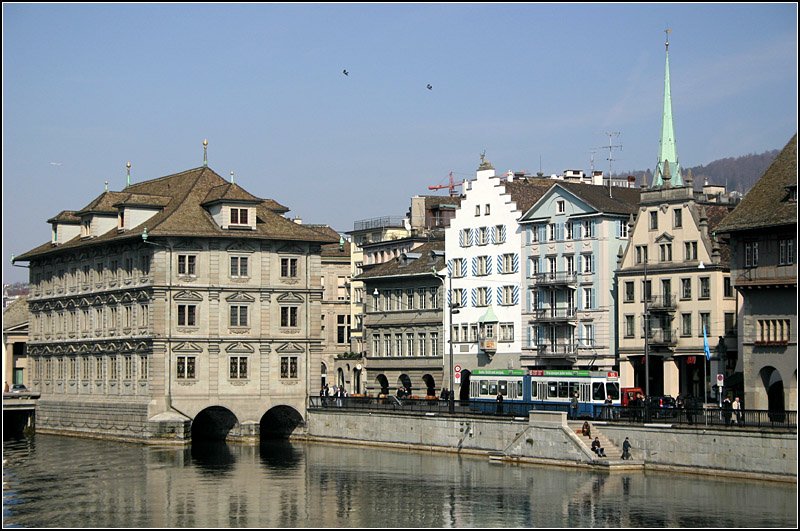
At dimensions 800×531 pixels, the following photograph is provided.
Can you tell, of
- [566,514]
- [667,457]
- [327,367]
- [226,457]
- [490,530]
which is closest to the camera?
[490,530]

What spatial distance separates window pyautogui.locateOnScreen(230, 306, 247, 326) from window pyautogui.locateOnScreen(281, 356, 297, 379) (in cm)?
365

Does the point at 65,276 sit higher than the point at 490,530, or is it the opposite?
the point at 65,276

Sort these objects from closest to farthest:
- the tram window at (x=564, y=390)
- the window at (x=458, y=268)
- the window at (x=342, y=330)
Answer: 1. the tram window at (x=564, y=390)
2. the window at (x=458, y=268)
3. the window at (x=342, y=330)

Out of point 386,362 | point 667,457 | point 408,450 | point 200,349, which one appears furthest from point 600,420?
point 386,362

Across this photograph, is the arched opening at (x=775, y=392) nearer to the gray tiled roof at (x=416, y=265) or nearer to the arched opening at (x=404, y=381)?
the gray tiled roof at (x=416, y=265)

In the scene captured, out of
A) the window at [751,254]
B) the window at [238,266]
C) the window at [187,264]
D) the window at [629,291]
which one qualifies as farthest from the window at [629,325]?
the window at [187,264]

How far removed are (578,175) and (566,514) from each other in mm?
63257

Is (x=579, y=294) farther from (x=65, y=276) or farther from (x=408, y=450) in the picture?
(x=65, y=276)

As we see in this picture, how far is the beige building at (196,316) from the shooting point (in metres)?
93.6

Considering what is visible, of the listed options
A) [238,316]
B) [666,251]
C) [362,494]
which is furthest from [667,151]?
[362,494]

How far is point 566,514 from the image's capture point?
5819 cm

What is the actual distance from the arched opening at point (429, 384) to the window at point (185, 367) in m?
20.7

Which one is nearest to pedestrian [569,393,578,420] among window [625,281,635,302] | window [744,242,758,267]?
window [744,242,758,267]

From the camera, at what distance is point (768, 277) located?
7450cm
